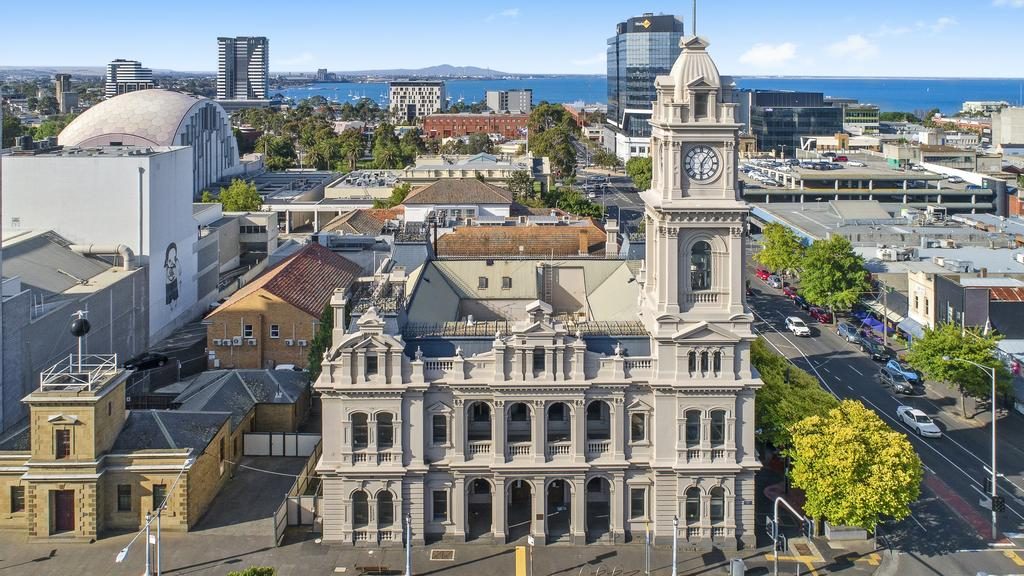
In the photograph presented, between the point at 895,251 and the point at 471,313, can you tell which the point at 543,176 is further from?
the point at 471,313

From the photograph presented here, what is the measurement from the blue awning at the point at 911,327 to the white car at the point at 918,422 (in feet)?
57.5

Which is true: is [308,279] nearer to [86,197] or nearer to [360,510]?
[86,197]

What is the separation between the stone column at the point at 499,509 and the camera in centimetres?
5153

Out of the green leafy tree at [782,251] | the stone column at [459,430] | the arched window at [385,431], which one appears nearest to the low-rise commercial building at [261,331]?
the arched window at [385,431]

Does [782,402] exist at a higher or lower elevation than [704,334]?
lower

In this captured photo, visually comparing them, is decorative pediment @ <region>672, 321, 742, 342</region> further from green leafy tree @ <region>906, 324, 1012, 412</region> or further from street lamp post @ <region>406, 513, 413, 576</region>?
green leafy tree @ <region>906, 324, 1012, 412</region>

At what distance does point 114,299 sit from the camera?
79.1 meters

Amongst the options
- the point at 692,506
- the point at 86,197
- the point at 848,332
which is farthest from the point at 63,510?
the point at 848,332

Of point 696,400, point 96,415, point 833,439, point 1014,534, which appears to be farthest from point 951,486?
point 96,415

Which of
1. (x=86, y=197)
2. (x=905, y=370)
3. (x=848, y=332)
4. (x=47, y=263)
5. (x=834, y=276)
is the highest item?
(x=86, y=197)

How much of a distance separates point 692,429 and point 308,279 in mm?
46810

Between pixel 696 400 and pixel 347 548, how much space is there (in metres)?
18.3

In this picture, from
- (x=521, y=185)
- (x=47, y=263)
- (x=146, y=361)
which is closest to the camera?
(x=47, y=263)

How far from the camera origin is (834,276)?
335 feet
